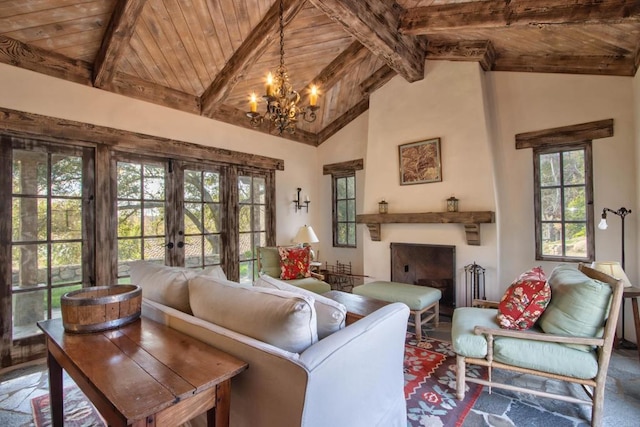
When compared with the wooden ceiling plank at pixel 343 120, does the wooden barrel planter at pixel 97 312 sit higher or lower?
lower

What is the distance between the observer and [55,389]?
1724mm

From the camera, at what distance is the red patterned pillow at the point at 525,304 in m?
2.08

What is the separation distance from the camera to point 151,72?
11.5 ft

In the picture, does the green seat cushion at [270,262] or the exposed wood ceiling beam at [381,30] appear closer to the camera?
the exposed wood ceiling beam at [381,30]

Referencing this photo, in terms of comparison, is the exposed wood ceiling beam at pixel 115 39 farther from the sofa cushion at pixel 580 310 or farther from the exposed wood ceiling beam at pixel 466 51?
the sofa cushion at pixel 580 310

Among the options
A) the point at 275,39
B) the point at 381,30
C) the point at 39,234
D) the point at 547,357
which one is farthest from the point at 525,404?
the point at 39,234

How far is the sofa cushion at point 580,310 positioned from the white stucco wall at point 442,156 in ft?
5.48

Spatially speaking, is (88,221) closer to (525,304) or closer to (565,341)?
(525,304)

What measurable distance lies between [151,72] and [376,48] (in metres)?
2.56

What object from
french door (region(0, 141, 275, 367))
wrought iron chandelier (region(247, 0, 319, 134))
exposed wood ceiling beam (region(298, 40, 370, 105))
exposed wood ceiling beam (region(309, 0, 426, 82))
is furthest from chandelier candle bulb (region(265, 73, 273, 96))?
french door (region(0, 141, 275, 367))

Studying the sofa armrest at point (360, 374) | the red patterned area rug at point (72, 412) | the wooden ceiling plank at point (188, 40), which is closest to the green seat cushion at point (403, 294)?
the sofa armrest at point (360, 374)

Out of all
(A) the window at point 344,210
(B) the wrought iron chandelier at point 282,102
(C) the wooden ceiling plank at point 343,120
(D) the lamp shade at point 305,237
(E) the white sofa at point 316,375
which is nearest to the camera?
(E) the white sofa at point 316,375

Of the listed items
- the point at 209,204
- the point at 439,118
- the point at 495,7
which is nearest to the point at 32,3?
the point at 209,204

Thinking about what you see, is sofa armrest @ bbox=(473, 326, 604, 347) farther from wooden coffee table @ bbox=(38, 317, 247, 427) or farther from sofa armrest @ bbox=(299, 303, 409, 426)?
wooden coffee table @ bbox=(38, 317, 247, 427)
